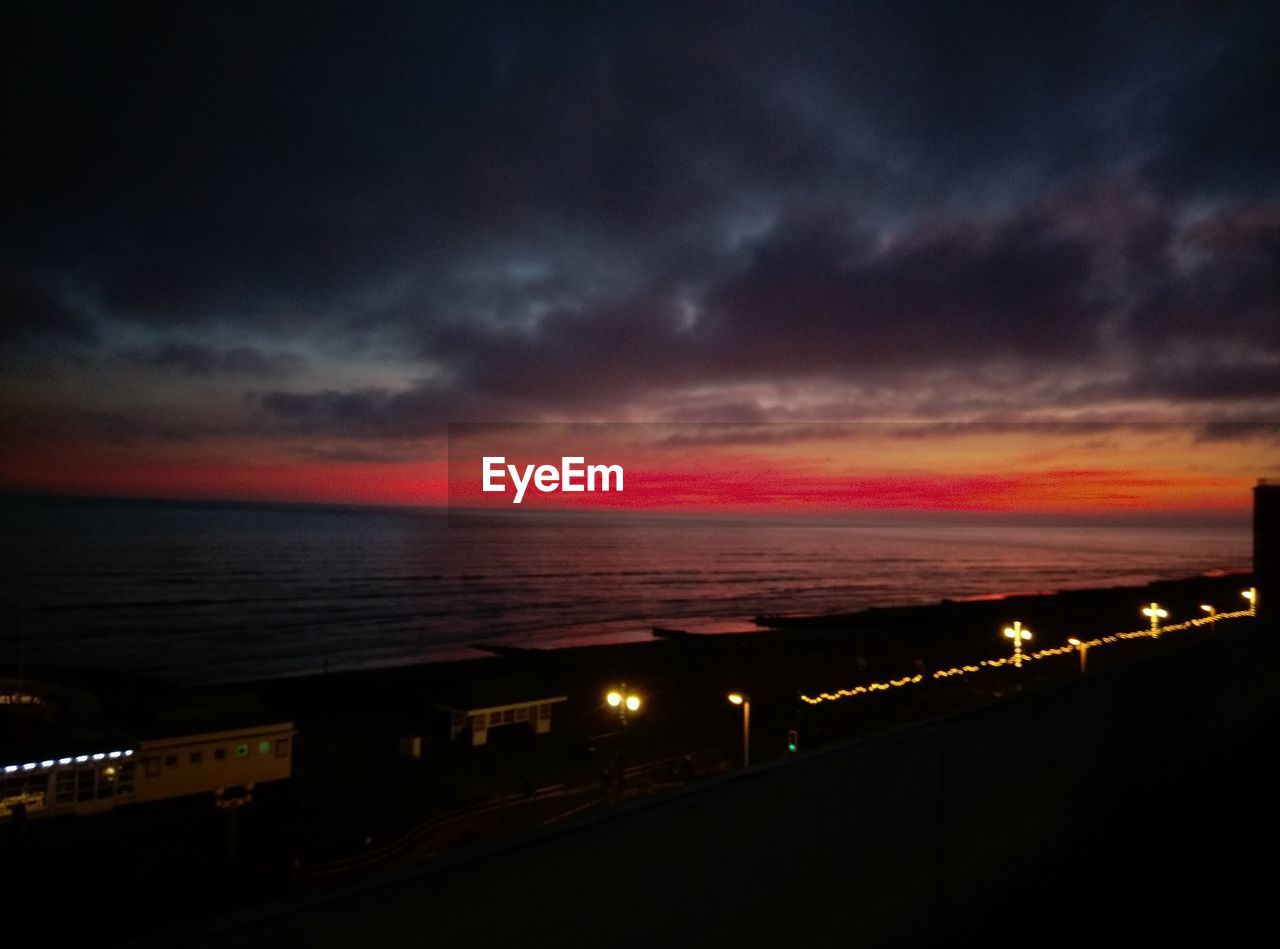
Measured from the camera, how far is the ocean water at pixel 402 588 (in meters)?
49.5

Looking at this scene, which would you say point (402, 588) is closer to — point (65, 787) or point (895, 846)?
point (65, 787)

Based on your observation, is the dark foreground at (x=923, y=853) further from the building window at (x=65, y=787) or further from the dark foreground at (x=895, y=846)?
the building window at (x=65, y=787)

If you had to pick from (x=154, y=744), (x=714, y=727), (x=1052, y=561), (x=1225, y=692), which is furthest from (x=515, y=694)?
(x=1052, y=561)

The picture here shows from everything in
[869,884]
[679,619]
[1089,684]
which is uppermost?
[1089,684]

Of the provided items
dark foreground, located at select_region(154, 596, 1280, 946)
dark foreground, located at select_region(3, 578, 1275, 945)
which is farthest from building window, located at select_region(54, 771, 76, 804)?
dark foreground, located at select_region(154, 596, 1280, 946)

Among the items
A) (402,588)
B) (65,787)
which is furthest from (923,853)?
(402,588)

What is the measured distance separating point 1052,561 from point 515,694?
4833 inches

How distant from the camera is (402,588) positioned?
75.8 meters

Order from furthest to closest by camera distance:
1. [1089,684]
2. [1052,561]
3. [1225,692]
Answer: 1. [1052,561]
2. [1225,692]
3. [1089,684]

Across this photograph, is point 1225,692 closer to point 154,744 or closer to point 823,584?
point 154,744

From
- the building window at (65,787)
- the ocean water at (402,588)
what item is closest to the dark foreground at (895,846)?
the building window at (65,787)

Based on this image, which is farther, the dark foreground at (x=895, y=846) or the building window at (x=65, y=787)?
the building window at (x=65, y=787)

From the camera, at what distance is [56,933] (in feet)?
35.8

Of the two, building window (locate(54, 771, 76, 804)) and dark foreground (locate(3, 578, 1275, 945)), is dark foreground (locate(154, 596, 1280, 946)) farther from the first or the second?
building window (locate(54, 771, 76, 804))
